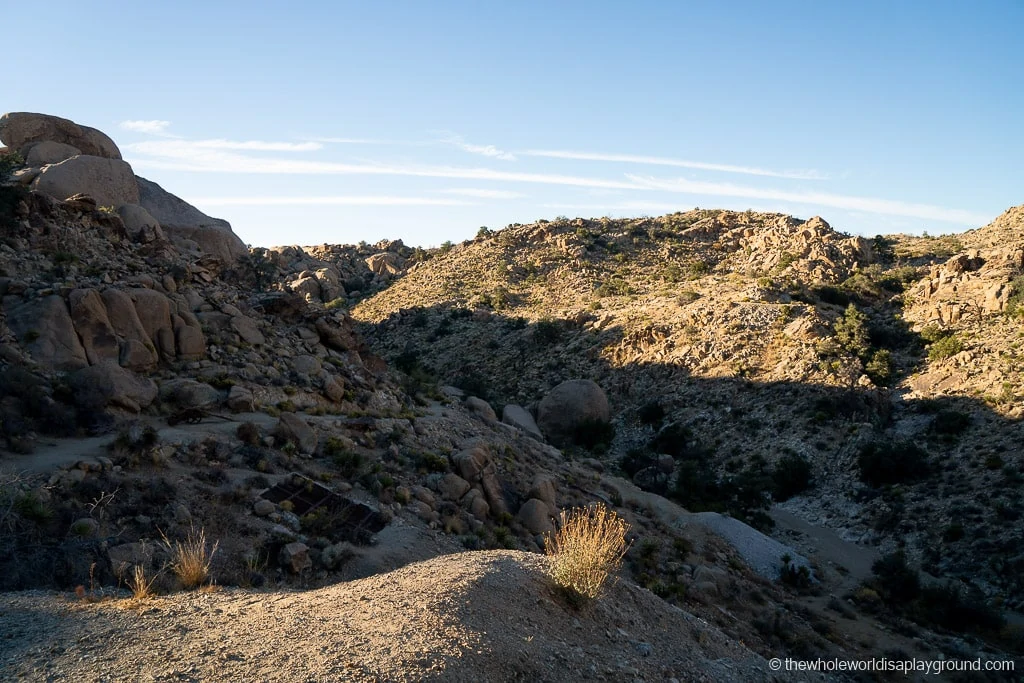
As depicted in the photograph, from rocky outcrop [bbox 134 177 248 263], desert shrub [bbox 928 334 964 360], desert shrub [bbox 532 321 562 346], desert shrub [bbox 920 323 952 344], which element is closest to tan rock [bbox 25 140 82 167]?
rocky outcrop [bbox 134 177 248 263]

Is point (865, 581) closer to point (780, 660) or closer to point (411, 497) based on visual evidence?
point (780, 660)

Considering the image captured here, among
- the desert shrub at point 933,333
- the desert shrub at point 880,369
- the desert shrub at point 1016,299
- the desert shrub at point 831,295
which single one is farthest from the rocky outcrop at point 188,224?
the desert shrub at point 1016,299

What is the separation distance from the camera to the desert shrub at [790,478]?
21.2 metres

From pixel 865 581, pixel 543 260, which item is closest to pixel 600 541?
pixel 865 581

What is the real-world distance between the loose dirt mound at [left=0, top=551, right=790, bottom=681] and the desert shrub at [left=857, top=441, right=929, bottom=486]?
44.5 ft

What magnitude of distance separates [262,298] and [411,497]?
10.3m

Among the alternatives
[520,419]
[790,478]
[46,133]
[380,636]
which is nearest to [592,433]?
[520,419]

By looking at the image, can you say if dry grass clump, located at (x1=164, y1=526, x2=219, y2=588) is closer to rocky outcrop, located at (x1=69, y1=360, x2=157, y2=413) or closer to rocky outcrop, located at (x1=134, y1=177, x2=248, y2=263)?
rocky outcrop, located at (x1=69, y1=360, x2=157, y2=413)

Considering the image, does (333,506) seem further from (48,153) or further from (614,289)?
(614,289)

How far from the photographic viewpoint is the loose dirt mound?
5.57 m

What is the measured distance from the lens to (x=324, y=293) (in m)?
52.5

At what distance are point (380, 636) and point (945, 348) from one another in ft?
84.2

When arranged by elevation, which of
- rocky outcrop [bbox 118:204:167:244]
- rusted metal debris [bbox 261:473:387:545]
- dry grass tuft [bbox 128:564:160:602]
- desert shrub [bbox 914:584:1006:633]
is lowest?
desert shrub [bbox 914:584:1006:633]

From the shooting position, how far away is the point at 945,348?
84.3 feet
